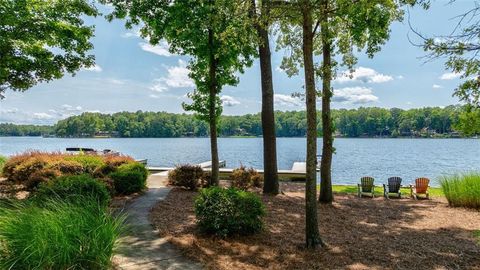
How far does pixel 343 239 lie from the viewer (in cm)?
687

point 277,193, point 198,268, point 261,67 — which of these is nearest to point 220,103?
point 261,67

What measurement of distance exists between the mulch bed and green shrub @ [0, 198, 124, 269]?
5.44 feet

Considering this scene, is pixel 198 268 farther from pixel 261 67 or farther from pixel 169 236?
pixel 261 67

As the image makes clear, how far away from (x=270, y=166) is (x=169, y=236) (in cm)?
622

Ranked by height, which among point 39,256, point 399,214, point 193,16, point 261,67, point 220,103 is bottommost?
point 399,214

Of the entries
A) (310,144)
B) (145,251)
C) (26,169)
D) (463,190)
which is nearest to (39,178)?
(26,169)

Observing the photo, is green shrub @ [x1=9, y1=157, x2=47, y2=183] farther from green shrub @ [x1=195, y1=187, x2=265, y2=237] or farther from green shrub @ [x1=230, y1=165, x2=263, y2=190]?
green shrub @ [x1=195, y1=187, x2=265, y2=237]

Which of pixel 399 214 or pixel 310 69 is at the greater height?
pixel 310 69

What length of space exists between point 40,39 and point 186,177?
6.32 meters

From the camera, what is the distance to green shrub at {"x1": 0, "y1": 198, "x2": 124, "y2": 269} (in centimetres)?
380

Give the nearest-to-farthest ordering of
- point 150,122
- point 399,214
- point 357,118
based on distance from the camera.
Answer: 1. point 399,214
2. point 357,118
3. point 150,122

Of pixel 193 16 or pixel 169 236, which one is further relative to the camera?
pixel 193 16

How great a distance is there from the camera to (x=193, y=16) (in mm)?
10133

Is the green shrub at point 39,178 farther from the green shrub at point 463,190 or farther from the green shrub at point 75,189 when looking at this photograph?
the green shrub at point 463,190
